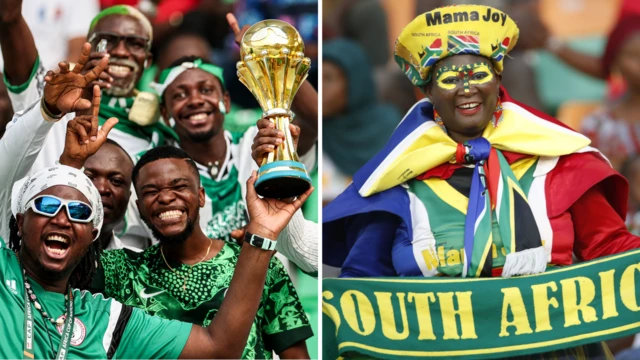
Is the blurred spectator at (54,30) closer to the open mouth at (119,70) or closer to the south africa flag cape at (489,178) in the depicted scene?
the open mouth at (119,70)

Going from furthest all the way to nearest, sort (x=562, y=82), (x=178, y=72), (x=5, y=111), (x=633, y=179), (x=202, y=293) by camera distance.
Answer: (x=562, y=82)
(x=633, y=179)
(x=5, y=111)
(x=178, y=72)
(x=202, y=293)

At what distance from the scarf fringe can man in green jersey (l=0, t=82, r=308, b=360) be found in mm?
1077

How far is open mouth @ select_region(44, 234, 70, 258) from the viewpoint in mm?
4578

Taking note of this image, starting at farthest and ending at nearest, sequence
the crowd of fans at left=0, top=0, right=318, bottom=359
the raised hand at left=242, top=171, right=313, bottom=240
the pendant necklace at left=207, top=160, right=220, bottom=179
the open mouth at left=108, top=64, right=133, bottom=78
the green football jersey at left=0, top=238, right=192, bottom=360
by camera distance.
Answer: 1. the open mouth at left=108, top=64, right=133, bottom=78
2. the pendant necklace at left=207, top=160, right=220, bottom=179
3. the crowd of fans at left=0, top=0, right=318, bottom=359
4. the raised hand at left=242, top=171, right=313, bottom=240
5. the green football jersey at left=0, top=238, right=192, bottom=360

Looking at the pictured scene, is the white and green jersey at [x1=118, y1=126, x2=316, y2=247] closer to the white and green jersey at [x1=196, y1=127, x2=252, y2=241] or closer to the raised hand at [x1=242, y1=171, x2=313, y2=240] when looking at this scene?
the white and green jersey at [x1=196, y1=127, x2=252, y2=241]

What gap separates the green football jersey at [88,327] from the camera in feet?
14.6

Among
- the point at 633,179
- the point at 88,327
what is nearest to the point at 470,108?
the point at 88,327

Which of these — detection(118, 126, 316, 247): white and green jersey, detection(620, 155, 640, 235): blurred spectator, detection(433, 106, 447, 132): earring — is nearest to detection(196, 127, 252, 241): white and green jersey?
detection(118, 126, 316, 247): white and green jersey

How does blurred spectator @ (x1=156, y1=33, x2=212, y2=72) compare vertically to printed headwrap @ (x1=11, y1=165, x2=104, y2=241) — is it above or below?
above

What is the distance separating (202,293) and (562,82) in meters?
4.76

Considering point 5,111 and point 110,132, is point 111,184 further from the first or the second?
point 5,111

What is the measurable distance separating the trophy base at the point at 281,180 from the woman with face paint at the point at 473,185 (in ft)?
2.97

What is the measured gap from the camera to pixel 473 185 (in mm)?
5465

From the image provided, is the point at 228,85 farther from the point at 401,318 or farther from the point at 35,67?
the point at 401,318
